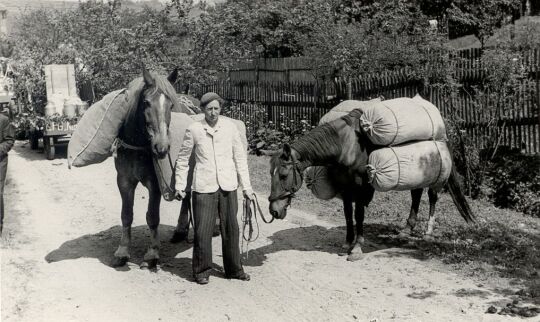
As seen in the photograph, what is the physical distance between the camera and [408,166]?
7156 millimetres

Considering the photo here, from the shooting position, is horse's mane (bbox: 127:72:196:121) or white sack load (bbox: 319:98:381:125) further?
white sack load (bbox: 319:98:381:125)

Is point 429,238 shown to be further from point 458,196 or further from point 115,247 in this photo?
point 115,247

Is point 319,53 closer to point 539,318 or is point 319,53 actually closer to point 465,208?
point 465,208

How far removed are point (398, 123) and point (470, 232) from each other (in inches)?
86.5

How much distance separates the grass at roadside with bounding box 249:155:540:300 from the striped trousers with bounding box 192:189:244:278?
2.57m

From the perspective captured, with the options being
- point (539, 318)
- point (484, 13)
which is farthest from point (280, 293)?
point (484, 13)

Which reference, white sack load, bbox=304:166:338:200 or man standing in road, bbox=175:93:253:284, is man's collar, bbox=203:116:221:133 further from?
white sack load, bbox=304:166:338:200

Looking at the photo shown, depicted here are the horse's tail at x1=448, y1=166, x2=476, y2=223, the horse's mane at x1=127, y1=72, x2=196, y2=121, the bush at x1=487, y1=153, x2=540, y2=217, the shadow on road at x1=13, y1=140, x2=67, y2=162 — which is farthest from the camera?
the shadow on road at x1=13, y1=140, x2=67, y2=162

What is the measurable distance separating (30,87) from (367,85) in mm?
10391

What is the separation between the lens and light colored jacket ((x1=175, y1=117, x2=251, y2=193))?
6.38 m

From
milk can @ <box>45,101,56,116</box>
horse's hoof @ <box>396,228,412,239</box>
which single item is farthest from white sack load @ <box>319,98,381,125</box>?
milk can @ <box>45,101,56,116</box>

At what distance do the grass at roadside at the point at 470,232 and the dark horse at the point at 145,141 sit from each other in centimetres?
315

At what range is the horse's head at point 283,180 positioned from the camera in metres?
6.82

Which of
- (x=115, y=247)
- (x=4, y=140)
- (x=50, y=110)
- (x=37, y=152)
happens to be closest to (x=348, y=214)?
(x=115, y=247)
